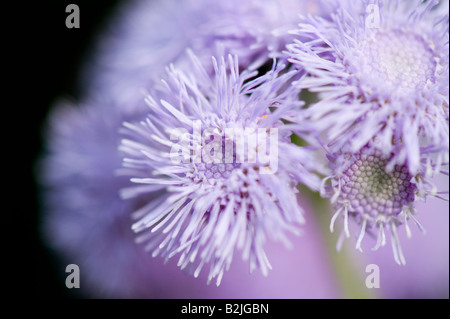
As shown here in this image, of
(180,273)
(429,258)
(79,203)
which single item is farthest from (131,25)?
(429,258)

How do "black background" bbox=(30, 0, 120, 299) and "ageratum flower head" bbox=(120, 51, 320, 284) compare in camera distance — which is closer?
"ageratum flower head" bbox=(120, 51, 320, 284)

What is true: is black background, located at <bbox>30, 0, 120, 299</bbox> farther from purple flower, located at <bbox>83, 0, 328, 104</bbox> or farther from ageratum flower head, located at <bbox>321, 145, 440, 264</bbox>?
ageratum flower head, located at <bbox>321, 145, 440, 264</bbox>

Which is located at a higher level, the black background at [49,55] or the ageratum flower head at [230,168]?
the black background at [49,55]

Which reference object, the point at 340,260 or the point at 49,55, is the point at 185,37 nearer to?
the point at 340,260

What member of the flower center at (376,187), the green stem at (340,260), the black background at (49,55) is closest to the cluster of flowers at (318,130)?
the flower center at (376,187)

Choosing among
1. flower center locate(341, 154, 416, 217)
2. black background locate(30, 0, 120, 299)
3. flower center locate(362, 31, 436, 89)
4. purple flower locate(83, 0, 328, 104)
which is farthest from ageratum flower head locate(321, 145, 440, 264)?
black background locate(30, 0, 120, 299)

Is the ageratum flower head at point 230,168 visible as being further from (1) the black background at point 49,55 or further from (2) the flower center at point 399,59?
(1) the black background at point 49,55

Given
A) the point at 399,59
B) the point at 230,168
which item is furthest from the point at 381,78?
the point at 230,168
